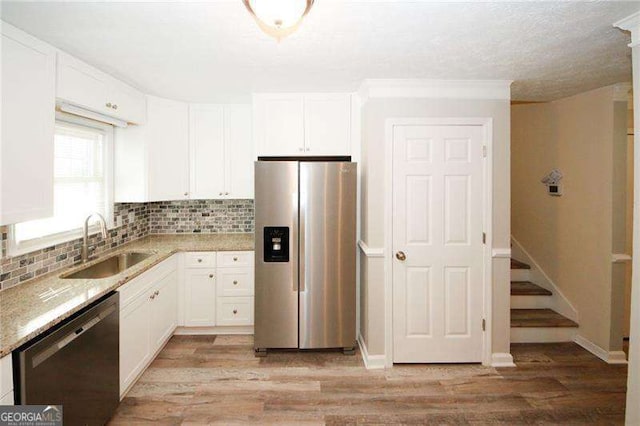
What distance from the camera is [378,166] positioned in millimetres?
2824

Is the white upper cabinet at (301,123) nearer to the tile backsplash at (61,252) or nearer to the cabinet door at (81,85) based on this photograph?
the cabinet door at (81,85)

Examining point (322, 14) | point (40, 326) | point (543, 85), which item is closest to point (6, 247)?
point (40, 326)

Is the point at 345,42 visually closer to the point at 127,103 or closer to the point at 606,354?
the point at 127,103

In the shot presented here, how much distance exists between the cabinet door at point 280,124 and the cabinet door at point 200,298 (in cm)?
135

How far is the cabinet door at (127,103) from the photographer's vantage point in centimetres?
271

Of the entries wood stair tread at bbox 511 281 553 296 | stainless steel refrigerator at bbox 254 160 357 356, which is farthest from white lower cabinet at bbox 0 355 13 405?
wood stair tread at bbox 511 281 553 296

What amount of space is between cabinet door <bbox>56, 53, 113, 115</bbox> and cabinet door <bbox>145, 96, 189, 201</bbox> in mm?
643

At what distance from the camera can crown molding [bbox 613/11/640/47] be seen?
5.66ft

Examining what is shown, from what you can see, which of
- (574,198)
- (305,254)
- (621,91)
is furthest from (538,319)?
(305,254)

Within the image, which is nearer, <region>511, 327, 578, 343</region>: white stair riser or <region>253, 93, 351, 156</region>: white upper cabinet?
<region>253, 93, 351, 156</region>: white upper cabinet

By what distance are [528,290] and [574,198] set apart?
3.41 ft

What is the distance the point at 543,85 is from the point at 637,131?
52.9 inches

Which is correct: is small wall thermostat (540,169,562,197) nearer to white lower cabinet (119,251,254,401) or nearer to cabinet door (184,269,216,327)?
white lower cabinet (119,251,254,401)

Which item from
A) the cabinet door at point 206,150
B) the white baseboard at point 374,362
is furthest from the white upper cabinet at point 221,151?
the white baseboard at point 374,362
